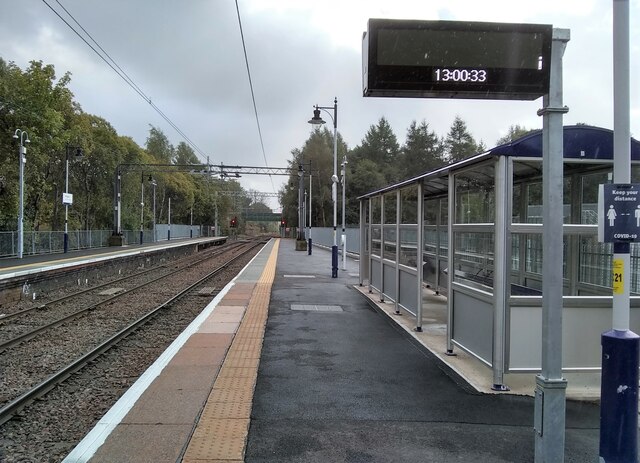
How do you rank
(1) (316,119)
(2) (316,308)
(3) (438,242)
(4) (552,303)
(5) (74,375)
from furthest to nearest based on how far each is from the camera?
(1) (316,119) < (3) (438,242) < (2) (316,308) < (5) (74,375) < (4) (552,303)

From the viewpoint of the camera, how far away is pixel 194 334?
8.30 metres

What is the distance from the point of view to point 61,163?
3831 cm

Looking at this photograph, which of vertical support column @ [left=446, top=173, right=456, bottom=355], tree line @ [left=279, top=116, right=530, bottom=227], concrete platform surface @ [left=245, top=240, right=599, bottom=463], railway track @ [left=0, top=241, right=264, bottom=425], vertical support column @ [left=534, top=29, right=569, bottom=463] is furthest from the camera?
tree line @ [left=279, top=116, right=530, bottom=227]

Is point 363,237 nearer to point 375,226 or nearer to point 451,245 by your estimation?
point 375,226

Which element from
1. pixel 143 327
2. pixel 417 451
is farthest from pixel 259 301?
pixel 417 451

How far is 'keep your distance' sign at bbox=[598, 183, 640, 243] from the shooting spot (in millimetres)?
3277

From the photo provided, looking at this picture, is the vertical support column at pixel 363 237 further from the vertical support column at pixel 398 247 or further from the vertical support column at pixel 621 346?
the vertical support column at pixel 621 346

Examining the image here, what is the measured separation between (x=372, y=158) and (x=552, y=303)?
8838 cm

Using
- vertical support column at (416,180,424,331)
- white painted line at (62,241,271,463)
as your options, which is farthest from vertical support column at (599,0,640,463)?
vertical support column at (416,180,424,331)

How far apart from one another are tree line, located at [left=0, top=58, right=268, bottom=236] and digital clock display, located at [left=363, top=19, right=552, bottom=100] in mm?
26263

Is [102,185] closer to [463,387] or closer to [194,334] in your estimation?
[194,334]

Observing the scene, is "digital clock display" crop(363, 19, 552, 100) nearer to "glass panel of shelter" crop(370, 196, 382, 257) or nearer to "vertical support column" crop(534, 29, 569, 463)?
"vertical support column" crop(534, 29, 569, 463)

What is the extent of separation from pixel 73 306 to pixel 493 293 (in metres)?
11.3

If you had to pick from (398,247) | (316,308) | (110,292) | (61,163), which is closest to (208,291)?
(110,292)
